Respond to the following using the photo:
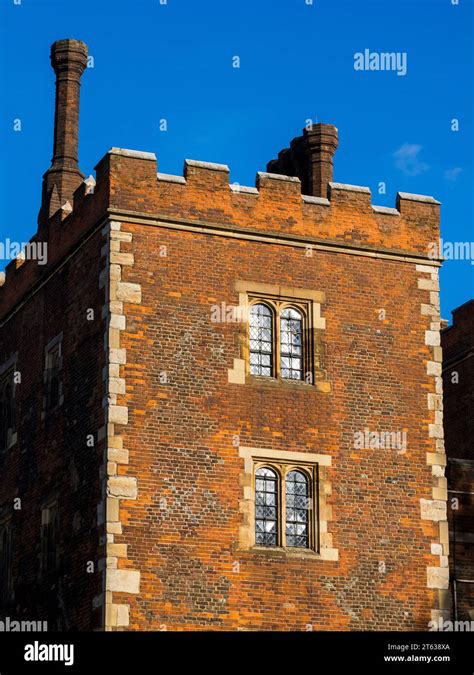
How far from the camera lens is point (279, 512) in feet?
97.2

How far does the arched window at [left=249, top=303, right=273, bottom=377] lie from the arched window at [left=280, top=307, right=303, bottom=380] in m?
0.22

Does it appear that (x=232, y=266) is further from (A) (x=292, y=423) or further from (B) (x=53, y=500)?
(B) (x=53, y=500)

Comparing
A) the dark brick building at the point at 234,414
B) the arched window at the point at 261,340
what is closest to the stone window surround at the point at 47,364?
the dark brick building at the point at 234,414

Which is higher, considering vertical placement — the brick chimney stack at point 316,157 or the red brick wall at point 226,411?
the brick chimney stack at point 316,157

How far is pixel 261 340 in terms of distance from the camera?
30.5 meters

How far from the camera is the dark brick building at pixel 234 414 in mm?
28844

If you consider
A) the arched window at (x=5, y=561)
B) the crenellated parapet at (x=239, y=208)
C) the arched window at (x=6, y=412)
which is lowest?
the arched window at (x=5, y=561)

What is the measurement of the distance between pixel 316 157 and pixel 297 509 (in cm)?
838

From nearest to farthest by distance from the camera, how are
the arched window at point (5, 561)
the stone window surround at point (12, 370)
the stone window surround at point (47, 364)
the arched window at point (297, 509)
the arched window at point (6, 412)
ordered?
the arched window at point (297, 509) < the stone window surround at point (47, 364) < the arched window at point (5, 561) < the stone window surround at point (12, 370) < the arched window at point (6, 412)

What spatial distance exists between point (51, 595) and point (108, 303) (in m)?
5.27

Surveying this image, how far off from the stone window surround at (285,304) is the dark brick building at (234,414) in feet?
0.13

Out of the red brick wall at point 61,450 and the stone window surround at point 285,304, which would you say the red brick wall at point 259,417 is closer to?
the stone window surround at point 285,304

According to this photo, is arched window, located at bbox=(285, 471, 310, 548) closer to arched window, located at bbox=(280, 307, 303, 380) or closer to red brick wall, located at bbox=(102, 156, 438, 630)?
red brick wall, located at bbox=(102, 156, 438, 630)
